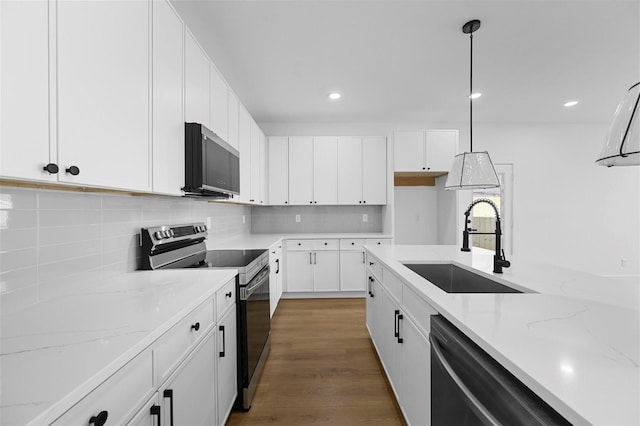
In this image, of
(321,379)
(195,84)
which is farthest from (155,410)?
(195,84)

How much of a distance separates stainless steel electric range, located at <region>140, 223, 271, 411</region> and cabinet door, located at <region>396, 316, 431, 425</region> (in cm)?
92

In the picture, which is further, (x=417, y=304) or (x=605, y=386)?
(x=417, y=304)

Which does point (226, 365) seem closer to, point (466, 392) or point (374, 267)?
point (466, 392)

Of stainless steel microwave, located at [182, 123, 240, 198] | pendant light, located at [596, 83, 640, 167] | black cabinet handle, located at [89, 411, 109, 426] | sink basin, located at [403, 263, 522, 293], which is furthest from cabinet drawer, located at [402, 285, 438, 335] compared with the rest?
stainless steel microwave, located at [182, 123, 240, 198]

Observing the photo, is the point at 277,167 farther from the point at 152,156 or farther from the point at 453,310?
the point at 453,310

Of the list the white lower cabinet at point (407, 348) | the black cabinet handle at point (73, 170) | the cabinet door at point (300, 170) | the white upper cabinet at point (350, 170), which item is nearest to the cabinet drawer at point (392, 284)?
the white lower cabinet at point (407, 348)

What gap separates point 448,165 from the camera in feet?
13.3

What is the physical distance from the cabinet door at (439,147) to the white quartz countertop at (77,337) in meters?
3.52

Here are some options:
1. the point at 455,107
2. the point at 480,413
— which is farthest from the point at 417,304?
the point at 455,107

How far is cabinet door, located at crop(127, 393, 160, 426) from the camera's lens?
2.68ft

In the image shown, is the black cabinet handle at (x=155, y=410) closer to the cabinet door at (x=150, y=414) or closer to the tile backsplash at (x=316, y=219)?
the cabinet door at (x=150, y=414)

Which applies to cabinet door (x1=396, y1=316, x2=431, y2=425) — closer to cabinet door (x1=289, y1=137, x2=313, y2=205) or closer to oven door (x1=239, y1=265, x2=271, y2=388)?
oven door (x1=239, y1=265, x2=271, y2=388)

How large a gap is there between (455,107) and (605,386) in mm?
4022

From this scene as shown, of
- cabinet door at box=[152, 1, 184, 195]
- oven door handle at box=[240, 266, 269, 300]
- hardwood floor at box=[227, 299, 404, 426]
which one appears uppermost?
cabinet door at box=[152, 1, 184, 195]
